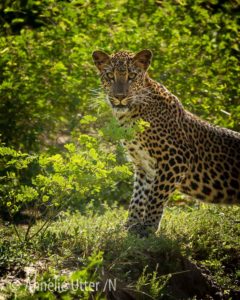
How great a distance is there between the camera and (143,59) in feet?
33.0

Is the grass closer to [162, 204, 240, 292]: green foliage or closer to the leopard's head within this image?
[162, 204, 240, 292]: green foliage

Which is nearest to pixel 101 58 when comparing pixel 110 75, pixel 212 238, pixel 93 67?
Result: pixel 110 75

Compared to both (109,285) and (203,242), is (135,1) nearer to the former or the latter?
(203,242)

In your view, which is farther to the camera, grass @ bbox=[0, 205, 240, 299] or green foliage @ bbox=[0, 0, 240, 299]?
green foliage @ bbox=[0, 0, 240, 299]

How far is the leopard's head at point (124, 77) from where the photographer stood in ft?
31.8

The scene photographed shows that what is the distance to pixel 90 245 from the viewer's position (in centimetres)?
859

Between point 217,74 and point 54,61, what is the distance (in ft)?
9.90

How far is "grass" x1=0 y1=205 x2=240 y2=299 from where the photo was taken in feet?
25.8

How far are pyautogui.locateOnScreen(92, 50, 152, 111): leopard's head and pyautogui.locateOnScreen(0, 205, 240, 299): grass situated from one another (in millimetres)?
1654

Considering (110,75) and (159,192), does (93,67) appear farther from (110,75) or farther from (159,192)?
(159,192)

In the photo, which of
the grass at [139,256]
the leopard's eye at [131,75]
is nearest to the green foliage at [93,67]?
the grass at [139,256]

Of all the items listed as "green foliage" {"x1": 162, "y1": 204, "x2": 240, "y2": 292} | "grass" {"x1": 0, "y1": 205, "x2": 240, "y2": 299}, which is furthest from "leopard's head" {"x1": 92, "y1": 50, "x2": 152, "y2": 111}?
"green foliage" {"x1": 162, "y1": 204, "x2": 240, "y2": 292}

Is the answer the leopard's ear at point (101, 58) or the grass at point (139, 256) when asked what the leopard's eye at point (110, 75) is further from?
the grass at point (139, 256)

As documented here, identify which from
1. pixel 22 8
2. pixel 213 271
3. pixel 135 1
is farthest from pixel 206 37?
pixel 213 271
